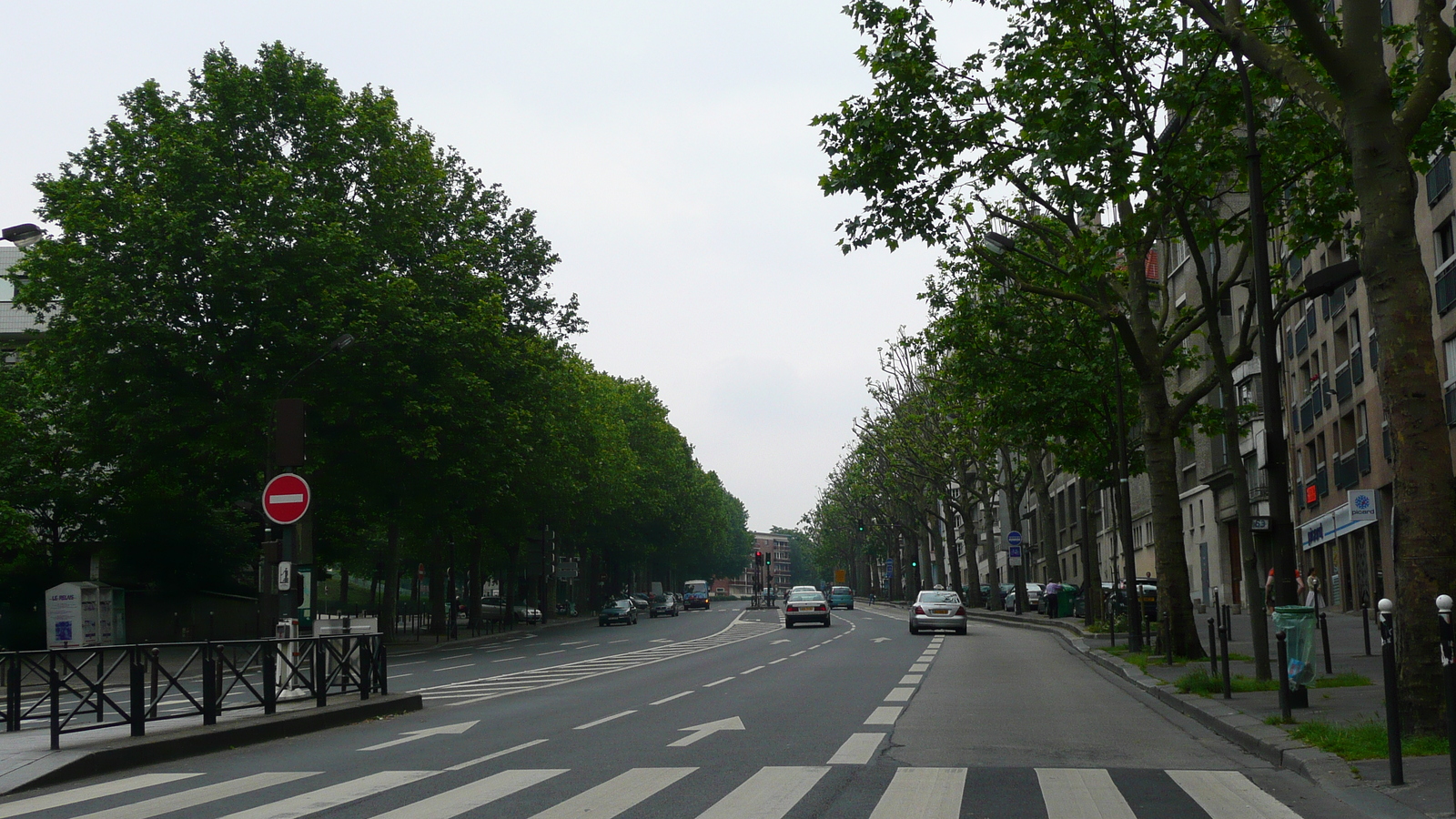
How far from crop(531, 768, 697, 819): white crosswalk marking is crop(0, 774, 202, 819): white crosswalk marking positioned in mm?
3753

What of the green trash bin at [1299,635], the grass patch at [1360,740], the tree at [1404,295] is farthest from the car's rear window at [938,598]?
the tree at [1404,295]

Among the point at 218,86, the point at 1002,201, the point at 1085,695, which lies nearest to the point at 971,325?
the point at 1002,201

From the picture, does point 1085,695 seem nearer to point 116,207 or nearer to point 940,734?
point 940,734

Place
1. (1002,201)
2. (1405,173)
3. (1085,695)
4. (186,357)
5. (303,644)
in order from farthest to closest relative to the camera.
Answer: (186,357) < (1002,201) < (1085,695) < (303,644) < (1405,173)

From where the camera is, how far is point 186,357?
3406 centimetres

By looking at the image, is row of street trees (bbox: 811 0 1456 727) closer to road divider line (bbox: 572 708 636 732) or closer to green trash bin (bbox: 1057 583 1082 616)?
road divider line (bbox: 572 708 636 732)

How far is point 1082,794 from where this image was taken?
9.07 meters

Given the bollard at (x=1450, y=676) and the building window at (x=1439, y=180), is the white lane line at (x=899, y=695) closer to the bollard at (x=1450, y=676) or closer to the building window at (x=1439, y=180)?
the bollard at (x=1450, y=676)

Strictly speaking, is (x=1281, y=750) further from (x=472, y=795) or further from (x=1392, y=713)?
(x=472, y=795)

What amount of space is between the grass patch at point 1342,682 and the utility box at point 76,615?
95.9 ft

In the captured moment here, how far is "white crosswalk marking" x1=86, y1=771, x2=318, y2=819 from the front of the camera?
29.8 feet

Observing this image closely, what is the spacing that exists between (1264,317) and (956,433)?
33078 millimetres

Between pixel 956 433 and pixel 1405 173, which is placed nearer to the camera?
pixel 1405 173

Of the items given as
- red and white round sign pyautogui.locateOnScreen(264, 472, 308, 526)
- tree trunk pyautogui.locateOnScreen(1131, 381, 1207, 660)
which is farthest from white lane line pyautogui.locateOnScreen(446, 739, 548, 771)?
tree trunk pyautogui.locateOnScreen(1131, 381, 1207, 660)
